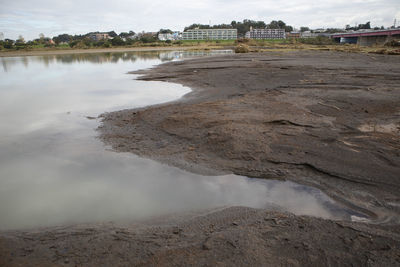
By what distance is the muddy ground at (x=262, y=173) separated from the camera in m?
3.03

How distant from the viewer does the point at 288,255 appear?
294cm

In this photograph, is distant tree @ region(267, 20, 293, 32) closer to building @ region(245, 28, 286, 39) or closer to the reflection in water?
building @ region(245, 28, 286, 39)

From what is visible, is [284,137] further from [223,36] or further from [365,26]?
[365,26]

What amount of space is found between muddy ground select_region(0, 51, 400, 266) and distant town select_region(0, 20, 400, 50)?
2512 inches

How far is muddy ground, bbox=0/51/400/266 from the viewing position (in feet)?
9.95

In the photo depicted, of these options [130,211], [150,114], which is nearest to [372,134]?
[130,211]

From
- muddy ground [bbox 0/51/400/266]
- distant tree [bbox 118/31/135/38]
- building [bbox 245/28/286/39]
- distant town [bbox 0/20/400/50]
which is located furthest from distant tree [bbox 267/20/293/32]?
muddy ground [bbox 0/51/400/266]

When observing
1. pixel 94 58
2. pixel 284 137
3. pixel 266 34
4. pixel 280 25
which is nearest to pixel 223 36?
pixel 266 34

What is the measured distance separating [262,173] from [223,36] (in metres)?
146

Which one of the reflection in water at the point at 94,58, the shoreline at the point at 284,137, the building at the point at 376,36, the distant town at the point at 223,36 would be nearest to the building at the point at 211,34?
the distant town at the point at 223,36

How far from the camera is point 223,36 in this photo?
464 ft

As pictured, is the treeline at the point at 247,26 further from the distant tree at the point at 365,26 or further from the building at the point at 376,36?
the building at the point at 376,36

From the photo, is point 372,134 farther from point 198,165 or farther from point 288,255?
point 288,255

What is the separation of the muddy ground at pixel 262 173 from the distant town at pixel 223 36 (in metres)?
63.8
